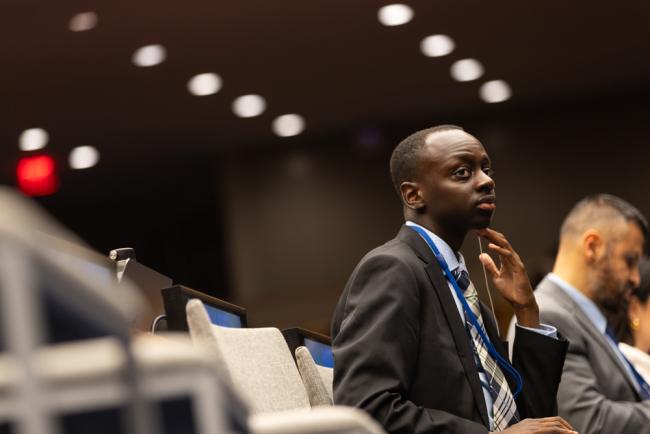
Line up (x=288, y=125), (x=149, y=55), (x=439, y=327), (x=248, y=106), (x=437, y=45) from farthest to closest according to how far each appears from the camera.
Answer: (x=288, y=125)
(x=248, y=106)
(x=437, y=45)
(x=149, y=55)
(x=439, y=327)

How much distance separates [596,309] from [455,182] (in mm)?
1545

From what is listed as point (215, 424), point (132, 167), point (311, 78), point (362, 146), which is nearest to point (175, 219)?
point (132, 167)

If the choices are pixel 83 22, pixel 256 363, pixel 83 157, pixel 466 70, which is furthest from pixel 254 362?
pixel 83 157

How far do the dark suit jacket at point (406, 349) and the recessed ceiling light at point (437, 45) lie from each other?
747 cm

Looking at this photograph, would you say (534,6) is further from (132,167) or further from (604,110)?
(132,167)

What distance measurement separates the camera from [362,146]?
12648 mm

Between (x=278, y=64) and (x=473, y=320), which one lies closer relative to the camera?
(x=473, y=320)

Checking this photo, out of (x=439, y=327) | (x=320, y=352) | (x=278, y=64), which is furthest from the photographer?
(x=278, y=64)

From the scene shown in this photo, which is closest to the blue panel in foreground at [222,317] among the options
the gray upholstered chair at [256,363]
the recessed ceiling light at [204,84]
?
the gray upholstered chair at [256,363]

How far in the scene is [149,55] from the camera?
9766 mm

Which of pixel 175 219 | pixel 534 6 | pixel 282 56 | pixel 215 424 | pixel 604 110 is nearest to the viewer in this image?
pixel 215 424

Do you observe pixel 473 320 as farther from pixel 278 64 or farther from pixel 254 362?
pixel 278 64

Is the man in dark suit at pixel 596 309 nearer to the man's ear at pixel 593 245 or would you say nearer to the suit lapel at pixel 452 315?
the man's ear at pixel 593 245

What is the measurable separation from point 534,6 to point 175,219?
21.3ft
